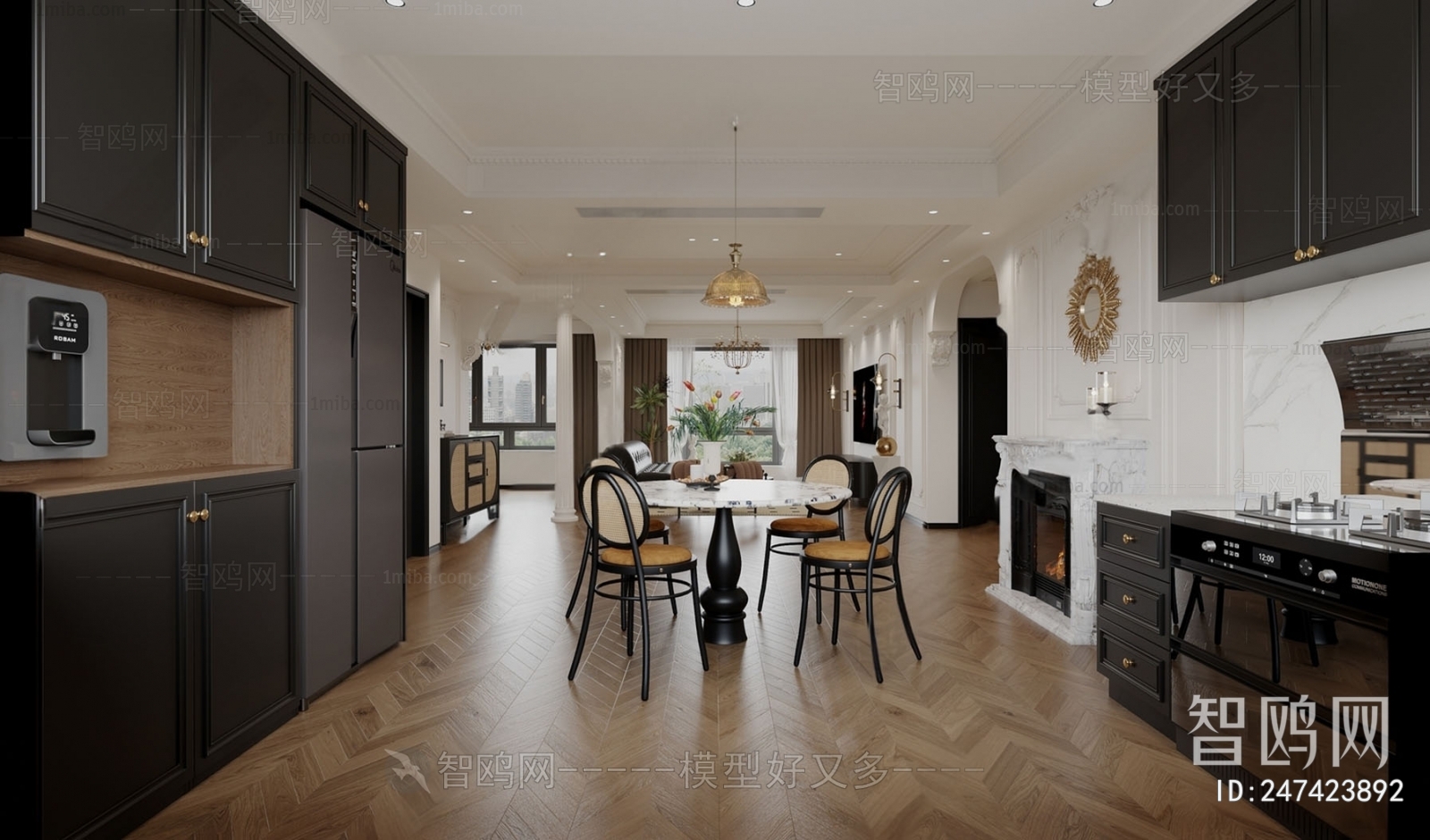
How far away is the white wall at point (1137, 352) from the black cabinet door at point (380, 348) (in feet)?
12.4

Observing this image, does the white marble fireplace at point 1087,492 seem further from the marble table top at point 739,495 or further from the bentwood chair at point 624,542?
the bentwood chair at point 624,542

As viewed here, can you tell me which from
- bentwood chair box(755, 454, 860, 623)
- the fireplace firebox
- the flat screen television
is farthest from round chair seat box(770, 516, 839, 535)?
the flat screen television

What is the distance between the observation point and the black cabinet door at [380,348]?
3.22 m

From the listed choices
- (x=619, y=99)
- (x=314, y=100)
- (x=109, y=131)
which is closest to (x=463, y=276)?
(x=619, y=99)

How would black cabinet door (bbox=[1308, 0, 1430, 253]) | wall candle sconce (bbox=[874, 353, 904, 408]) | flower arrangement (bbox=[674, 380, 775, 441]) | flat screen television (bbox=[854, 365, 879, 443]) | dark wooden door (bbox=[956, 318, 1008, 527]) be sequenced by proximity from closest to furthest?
black cabinet door (bbox=[1308, 0, 1430, 253]) → dark wooden door (bbox=[956, 318, 1008, 527]) → wall candle sconce (bbox=[874, 353, 904, 408]) → flat screen television (bbox=[854, 365, 879, 443]) → flower arrangement (bbox=[674, 380, 775, 441])

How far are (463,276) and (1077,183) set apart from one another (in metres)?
5.54

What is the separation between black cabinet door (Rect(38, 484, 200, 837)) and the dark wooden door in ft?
22.3

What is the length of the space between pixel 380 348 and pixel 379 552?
954 mm

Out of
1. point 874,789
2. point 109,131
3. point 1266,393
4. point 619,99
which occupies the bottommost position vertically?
point 874,789

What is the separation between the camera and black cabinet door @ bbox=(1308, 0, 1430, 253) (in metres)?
1.95

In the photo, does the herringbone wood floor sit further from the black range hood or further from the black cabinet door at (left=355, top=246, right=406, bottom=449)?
the black range hood

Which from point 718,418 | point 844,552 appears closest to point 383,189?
point 844,552

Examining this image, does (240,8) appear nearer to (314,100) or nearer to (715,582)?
(314,100)

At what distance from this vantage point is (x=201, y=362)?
2709 millimetres
